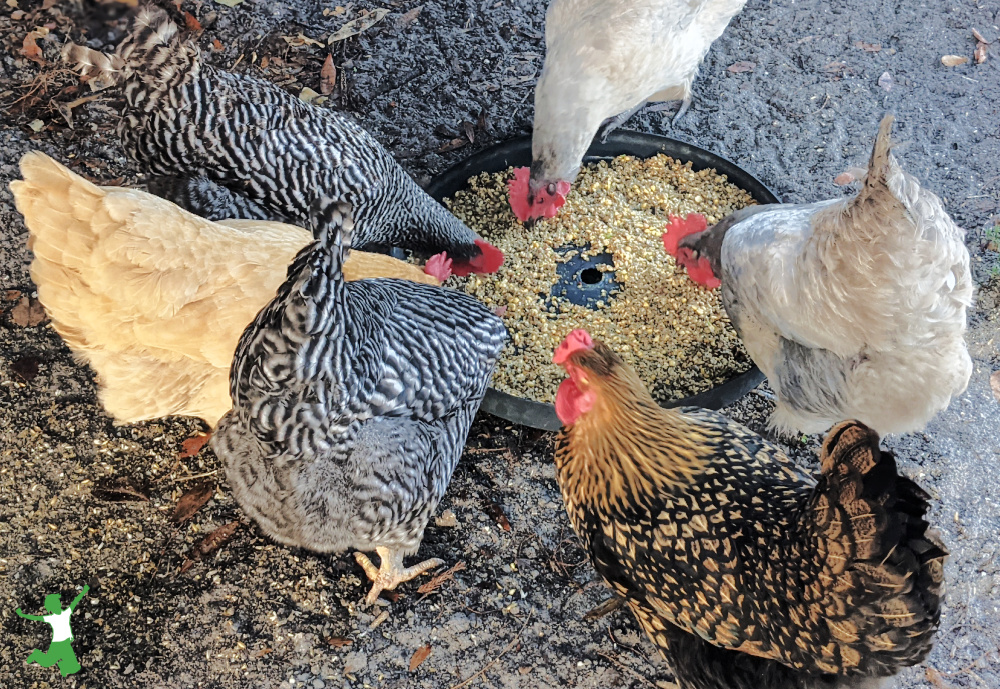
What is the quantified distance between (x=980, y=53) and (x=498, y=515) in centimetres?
405

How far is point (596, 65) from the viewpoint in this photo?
115 inches

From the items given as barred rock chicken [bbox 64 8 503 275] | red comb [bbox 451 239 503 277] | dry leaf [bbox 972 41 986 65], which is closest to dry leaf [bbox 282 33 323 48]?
barred rock chicken [bbox 64 8 503 275]

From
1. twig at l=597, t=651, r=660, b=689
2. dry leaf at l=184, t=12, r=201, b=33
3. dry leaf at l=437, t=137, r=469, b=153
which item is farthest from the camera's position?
dry leaf at l=184, t=12, r=201, b=33

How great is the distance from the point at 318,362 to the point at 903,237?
170cm

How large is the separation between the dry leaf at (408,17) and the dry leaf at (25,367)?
2.88m

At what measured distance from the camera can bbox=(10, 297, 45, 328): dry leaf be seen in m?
3.23

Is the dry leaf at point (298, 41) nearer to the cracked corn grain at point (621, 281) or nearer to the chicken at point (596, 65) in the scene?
the cracked corn grain at point (621, 281)

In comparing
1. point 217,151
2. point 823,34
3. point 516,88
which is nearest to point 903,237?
point 217,151

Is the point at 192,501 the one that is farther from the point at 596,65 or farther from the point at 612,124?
the point at 612,124

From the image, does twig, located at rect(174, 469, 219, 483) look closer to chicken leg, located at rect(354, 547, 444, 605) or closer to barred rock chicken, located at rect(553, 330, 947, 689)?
chicken leg, located at rect(354, 547, 444, 605)

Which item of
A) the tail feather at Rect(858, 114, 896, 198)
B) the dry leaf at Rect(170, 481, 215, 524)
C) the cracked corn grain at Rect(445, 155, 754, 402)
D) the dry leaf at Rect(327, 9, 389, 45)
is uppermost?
the tail feather at Rect(858, 114, 896, 198)

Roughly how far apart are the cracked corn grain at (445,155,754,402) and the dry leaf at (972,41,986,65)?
6.66ft

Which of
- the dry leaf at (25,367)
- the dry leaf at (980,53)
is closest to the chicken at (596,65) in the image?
the dry leaf at (980,53)

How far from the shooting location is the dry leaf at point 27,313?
10.6ft
